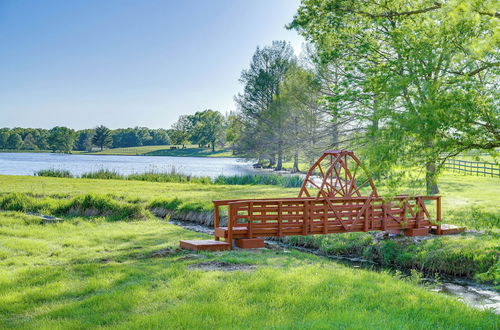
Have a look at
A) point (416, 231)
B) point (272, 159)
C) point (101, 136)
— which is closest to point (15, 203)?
point (416, 231)

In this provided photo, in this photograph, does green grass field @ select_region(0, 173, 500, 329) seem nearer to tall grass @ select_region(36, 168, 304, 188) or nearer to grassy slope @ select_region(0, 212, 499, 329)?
grassy slope @ select_region(0, 212, 499, 329)

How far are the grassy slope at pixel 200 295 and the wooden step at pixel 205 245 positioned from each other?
59 cm

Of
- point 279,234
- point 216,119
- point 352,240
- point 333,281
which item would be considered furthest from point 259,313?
point 216,119

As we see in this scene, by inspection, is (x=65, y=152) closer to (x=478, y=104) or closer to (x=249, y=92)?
(x=249, y=92)

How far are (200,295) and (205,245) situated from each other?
525cm

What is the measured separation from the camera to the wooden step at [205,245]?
44.4ft

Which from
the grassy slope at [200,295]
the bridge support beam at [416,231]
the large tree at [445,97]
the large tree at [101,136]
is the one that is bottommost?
the bridge support beam at [416,231]

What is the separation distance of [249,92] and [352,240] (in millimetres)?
53084

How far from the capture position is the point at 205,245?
44.5ft

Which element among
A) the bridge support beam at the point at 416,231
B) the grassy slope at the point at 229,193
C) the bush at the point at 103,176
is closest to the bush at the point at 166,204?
the grassy slope at the point at 229,193

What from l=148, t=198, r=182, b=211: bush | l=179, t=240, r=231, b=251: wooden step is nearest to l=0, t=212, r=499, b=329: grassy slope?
l=179, t=240, r=231, b=251: wooden step

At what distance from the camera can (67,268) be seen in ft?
34.8

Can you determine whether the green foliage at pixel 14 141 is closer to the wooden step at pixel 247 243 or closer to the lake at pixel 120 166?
the lake at pixel 120 166

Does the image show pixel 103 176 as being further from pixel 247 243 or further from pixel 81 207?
pixel 247 243
